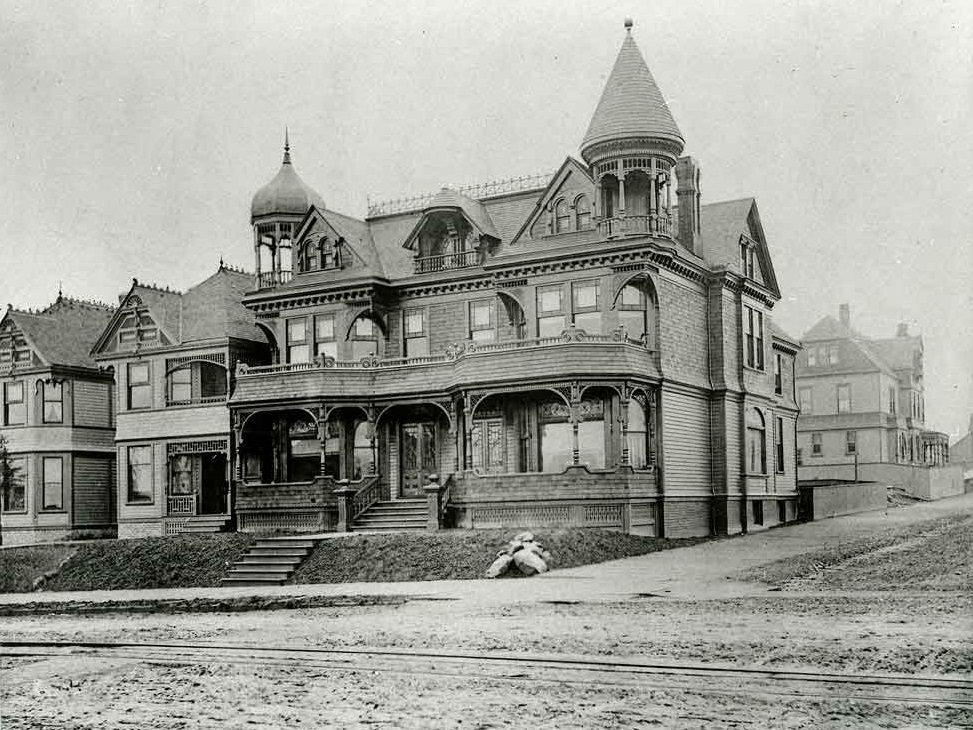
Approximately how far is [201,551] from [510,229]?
44.3 ft

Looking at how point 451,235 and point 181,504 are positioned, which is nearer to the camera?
point 451,235

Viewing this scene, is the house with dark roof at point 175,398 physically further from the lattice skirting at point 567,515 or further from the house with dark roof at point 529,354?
the lattice skirting at point 567,515

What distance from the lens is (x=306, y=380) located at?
34.9m

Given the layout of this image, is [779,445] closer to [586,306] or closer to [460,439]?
[586,306]

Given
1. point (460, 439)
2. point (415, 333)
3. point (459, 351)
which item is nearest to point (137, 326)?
point (415, 333)

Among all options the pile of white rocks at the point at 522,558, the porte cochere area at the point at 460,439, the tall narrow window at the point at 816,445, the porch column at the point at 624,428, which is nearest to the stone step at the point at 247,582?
the porte cochere area at the point at 460,439

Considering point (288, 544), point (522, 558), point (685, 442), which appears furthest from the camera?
point (685, 442)

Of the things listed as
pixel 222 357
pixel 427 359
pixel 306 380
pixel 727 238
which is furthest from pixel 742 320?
pixel 222 357

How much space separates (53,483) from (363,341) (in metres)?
15.1

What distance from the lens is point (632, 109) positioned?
32.0m

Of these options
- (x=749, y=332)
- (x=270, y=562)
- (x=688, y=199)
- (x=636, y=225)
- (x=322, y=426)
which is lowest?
(x=270, y=562)

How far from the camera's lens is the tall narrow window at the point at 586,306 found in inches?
1280

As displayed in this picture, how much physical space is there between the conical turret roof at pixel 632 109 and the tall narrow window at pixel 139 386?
60.5ft

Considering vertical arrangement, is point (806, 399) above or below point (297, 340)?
below
